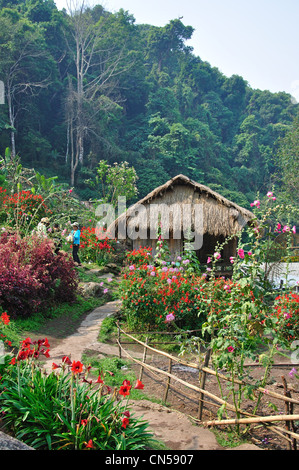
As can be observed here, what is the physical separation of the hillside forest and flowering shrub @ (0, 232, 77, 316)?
17672 millimetres

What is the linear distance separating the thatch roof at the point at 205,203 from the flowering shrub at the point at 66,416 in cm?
847

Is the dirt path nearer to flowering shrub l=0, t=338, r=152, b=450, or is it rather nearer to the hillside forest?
flowering shrub l=0, t=338, r=152, b=450

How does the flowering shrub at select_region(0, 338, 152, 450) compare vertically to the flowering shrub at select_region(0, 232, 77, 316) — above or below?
below

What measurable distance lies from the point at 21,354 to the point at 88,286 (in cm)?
635

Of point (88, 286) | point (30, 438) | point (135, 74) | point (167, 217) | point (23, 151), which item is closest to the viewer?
point (30, 438)

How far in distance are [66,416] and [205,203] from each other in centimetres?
923

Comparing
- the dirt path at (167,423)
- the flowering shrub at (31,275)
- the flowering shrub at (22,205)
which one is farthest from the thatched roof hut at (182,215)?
the dirt path at (167,423)

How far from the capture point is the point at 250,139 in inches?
1665

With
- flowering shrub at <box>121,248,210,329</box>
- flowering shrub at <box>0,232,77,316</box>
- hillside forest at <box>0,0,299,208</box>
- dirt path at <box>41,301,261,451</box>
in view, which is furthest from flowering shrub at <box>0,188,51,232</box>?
hillside forest at <box>0,0,299,208</box>

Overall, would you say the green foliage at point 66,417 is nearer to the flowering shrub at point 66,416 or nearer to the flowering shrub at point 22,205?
the flowering shrub at point 66,416

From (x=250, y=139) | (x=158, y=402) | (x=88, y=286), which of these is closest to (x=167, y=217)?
(x=88, y=286)

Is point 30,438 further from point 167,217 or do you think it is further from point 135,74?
point 135,74

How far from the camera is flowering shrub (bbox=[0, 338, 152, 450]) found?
289 centimetres

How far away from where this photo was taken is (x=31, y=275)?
7461 mm
